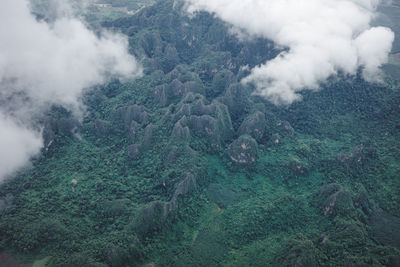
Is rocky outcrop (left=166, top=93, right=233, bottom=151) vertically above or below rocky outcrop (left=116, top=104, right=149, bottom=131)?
below

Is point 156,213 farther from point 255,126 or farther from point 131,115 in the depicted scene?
point 255,126

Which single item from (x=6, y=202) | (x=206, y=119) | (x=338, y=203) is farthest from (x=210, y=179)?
(x=6, y=202)

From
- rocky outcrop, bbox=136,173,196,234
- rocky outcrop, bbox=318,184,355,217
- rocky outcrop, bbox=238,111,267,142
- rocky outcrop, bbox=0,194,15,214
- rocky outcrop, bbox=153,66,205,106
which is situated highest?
rocky outcrop, bbox=153,66,205,106

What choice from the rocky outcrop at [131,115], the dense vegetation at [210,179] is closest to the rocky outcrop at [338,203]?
the dense vegetation at [210,179]

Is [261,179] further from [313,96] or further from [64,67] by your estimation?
[64,67]

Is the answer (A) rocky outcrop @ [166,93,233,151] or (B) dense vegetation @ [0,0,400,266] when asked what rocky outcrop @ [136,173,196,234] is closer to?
(B) dense vegetation @ [0,0,400,266]

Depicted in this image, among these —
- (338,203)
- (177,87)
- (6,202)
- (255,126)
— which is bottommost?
(338,203)

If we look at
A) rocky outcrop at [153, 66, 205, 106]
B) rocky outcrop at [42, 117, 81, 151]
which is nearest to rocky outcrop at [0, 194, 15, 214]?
rocky outcrop at [42, 117, 81, 151]
